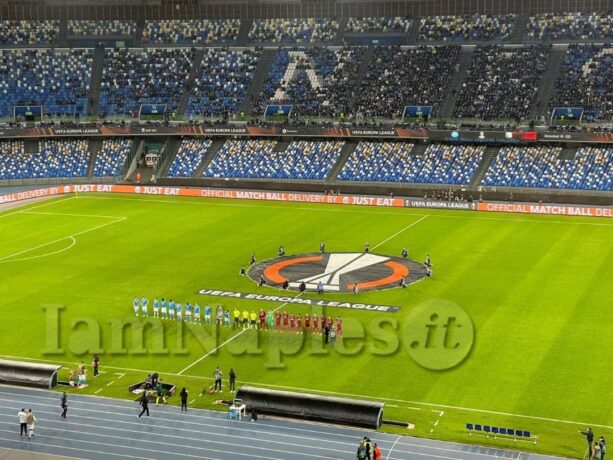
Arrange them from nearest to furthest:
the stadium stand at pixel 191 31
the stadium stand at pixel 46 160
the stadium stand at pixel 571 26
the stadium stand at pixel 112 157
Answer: the stadium stand at pixel 46 160, the stadium stand at pixel 112 157, the stadium stand at pixel 571 26, the stadium stand at pixel 191 31

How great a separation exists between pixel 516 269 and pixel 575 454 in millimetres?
26820

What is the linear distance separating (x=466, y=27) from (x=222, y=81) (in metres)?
27.9

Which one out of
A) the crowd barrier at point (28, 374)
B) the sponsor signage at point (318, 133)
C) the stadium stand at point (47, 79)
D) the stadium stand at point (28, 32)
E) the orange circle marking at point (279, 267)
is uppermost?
the stadium stand at point (28, 32)

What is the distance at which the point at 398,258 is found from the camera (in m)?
62.0

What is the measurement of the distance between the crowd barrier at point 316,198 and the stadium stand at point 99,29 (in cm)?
2618

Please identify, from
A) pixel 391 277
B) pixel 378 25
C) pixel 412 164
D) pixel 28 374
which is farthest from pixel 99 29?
pixel 28 374

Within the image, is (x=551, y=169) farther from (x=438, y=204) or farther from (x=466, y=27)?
(x=466, y=27)

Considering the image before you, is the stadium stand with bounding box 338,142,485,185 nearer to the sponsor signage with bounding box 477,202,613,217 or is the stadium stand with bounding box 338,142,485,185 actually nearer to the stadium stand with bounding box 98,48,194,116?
the sponsor signage with bounding box 477,202,613,217

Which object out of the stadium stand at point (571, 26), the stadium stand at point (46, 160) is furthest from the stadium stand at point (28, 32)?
the stadium stand at point (571, 26)

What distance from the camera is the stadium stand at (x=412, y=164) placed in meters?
89.0

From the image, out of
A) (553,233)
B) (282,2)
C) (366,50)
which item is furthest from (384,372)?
(282,2)

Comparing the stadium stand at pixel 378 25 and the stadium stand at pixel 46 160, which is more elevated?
the stadium stand at pixel 378 25

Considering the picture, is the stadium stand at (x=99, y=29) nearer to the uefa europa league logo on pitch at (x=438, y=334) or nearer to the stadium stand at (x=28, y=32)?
the stadium stand at (x=28, y=32)

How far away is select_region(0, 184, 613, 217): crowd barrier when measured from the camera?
257ft
